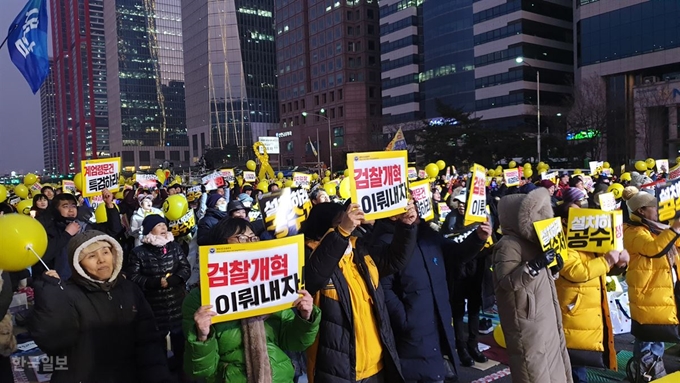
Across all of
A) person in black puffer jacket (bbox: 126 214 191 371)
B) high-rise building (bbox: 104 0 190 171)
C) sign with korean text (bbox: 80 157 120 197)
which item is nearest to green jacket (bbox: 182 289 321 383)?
person in black puffer jacket (bbox: 126 214 191 371)

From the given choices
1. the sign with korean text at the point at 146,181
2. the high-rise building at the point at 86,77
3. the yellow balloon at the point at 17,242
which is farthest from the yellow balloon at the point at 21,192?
the high-rise building at the point at 86,77

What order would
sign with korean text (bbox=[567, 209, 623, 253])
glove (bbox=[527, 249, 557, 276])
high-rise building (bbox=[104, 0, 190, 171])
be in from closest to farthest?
glove (bbox=[527, 249, 557, 276]) → sign with korean text (bbox=[567, 209, 623, 253]) → high-rise building (bbox=[104, 0, 190, 171])

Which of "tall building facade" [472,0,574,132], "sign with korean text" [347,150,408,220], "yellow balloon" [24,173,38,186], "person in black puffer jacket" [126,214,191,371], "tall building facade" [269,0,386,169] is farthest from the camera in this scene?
"tall building facade" [269,0,386,169]

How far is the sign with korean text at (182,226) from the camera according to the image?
7.45 meters

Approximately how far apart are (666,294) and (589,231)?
1.12 meters

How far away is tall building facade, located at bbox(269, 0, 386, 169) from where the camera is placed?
81188 mm

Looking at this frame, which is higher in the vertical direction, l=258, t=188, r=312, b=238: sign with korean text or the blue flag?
the blue flag

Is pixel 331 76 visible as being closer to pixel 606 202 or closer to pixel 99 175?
pixel 99 175

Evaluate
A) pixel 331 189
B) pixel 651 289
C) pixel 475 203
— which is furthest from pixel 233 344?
pixel 331 189

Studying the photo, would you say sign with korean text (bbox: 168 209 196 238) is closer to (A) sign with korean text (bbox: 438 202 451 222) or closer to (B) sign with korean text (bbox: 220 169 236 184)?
(A) sign with korean text (bbox: 438 202 451 222)

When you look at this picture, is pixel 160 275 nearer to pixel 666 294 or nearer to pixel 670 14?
pixel 666 294

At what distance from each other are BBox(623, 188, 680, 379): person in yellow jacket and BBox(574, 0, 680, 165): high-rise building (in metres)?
40.4

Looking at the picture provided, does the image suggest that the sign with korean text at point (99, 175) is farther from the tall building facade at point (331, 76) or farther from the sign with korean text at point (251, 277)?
the tall building facade at point (331, 76)

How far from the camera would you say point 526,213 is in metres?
3.32
